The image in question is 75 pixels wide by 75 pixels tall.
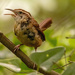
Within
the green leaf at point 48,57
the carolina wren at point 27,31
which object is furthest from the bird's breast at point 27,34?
the green leaf at point 48,57

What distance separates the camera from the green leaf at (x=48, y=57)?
1.47 meters

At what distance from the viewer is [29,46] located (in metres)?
2.54

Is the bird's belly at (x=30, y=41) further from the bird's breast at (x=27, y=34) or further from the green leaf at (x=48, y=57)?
the green leaf at (x=48, y=57)

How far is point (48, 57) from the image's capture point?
4.96 ft

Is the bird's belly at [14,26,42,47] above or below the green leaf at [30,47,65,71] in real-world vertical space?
above

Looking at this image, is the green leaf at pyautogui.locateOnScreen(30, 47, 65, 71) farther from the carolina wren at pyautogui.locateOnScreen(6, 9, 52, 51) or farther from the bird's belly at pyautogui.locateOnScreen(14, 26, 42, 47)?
the bird's belly at pyautogui.locateOnScreen(14, 26, 42, 47)

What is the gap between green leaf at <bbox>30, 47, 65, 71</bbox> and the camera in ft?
4.83

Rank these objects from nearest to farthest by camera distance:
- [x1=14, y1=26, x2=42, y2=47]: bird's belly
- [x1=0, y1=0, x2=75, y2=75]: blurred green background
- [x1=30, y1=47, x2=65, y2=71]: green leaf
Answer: [x1=30, y1=47, x2=65, y2=71]: green leaf < [x1=0, y1=0, x2=75, y2=75]: blurred green background < [x1=14, y1=26, x2=42, y2=47]: bird's belly

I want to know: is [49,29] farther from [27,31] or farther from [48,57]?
[48,57]

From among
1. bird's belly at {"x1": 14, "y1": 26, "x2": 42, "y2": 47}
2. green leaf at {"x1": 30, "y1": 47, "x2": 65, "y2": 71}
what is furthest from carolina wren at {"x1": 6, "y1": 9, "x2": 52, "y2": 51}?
green leaf at {"x1": 30, "y1": 47, "x2": 65, "y2": 71}

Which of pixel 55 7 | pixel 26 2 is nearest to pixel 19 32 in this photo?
pixel 26 2

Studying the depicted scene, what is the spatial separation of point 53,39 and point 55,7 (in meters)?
2.54

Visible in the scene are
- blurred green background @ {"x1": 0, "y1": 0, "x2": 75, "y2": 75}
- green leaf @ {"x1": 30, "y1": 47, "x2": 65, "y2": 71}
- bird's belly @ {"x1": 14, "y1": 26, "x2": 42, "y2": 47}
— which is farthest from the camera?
bird's belly @ {"x1": 14, "y1": 26, "x2": 42, "y2": 47}

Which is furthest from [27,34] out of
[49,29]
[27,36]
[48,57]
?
[48,57]
